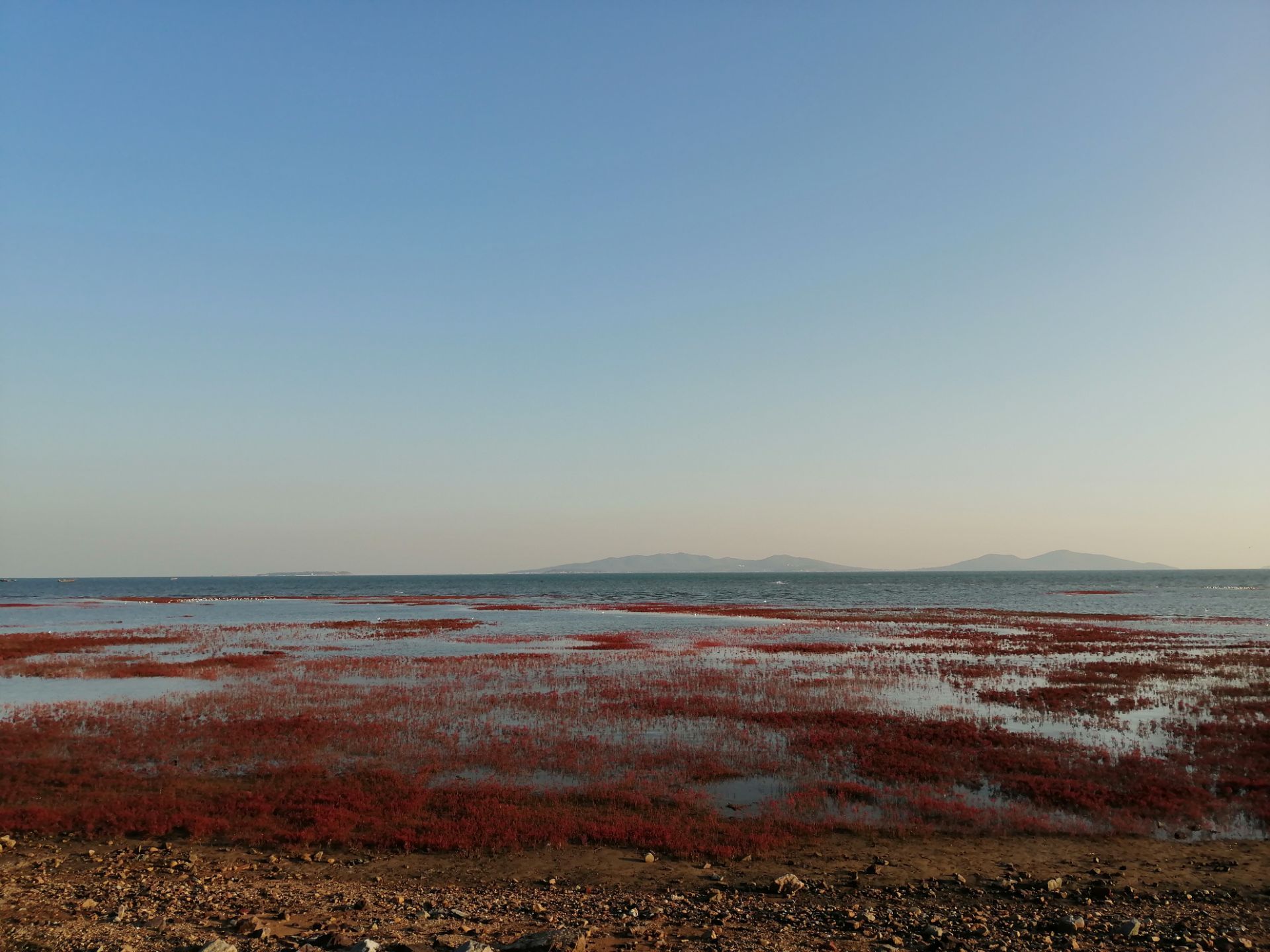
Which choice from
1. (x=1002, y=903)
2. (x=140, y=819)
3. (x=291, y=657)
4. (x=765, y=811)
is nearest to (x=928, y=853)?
(x=1002, y=903)

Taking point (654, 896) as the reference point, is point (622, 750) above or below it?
below

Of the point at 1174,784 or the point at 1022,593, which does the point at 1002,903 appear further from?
the point at 1022,593

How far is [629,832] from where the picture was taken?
1375 cm

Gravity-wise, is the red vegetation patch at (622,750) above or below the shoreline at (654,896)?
below

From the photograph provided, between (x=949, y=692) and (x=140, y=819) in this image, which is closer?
(x=140, y=819)

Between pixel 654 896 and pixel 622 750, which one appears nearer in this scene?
pixel 654 896

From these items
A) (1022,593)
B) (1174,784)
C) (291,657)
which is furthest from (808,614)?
(1022,593)

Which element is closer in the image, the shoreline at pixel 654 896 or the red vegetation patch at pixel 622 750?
the shoreline at pixel 654 896

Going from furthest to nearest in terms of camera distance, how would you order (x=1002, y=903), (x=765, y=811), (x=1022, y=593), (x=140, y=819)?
1. (x=1022, y=593)
2. (x=765, y=811)
3. (x=140, y=819)
4. (x=1002, y=903)

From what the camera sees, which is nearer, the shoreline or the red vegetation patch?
the shoreline

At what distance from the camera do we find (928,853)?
12969mm

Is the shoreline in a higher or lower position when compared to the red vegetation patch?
higher

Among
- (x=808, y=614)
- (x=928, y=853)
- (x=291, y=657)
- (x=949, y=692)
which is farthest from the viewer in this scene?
(x=808, y=614)

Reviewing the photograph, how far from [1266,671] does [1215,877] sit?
2976 cm
